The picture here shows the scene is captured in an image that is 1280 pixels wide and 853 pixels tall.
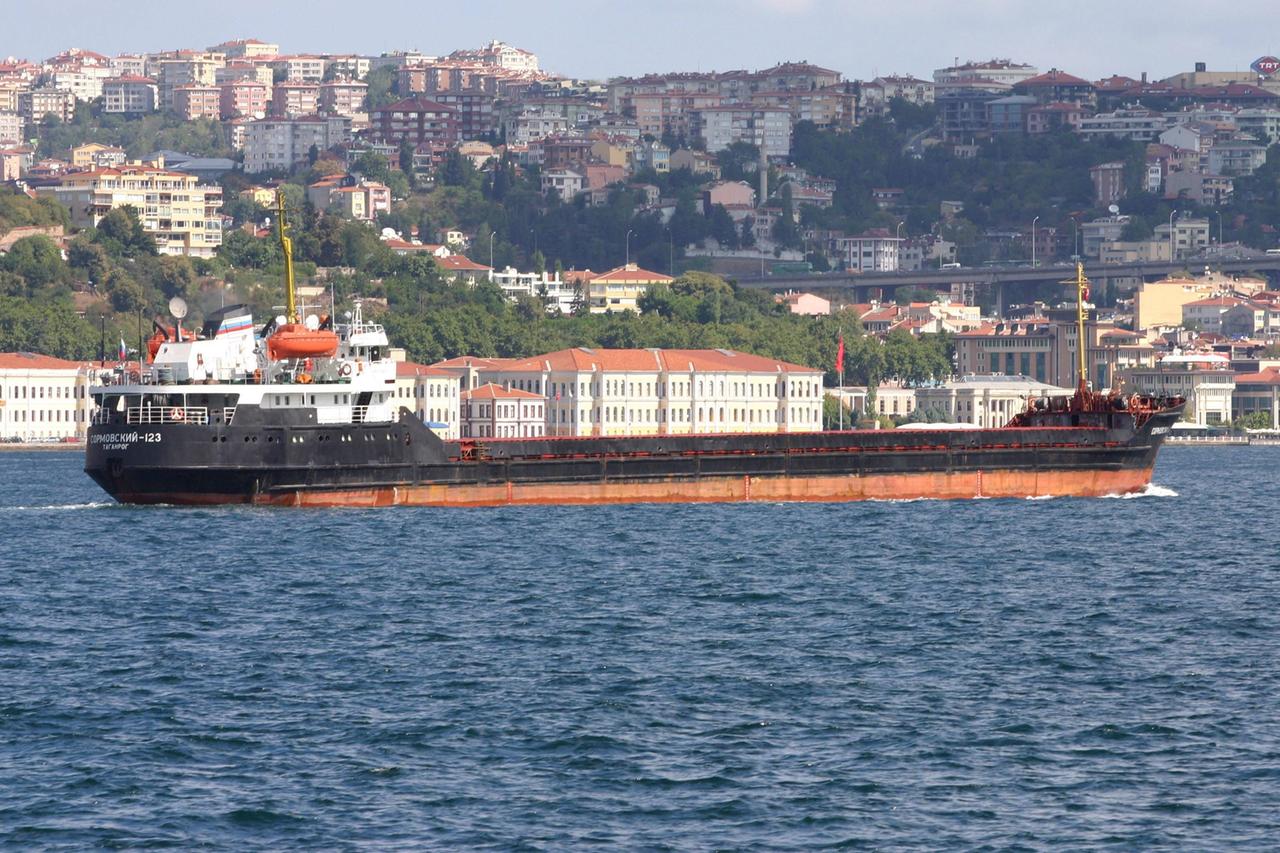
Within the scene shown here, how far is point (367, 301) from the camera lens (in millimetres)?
188500

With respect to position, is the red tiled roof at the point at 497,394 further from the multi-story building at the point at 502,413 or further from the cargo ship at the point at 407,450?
the cargo ship at the point at 407,450

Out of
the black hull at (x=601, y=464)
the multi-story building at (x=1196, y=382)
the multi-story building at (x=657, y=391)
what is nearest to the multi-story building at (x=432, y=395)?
the multi-story building at (x=657, y=391)

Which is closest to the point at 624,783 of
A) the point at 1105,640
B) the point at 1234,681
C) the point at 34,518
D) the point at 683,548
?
the point at 1234,681

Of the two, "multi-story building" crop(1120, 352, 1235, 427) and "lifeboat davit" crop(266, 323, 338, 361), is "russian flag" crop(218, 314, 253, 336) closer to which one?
"lifeboat davit" crop(266, 323, 338, 361)

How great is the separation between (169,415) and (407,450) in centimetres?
633

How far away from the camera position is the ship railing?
2493 inches

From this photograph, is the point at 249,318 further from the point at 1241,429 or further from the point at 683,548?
the point at 1241,429

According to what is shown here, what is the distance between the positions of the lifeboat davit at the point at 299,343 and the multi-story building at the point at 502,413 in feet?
246

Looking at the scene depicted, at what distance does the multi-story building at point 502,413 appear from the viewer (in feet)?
469

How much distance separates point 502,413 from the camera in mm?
143750

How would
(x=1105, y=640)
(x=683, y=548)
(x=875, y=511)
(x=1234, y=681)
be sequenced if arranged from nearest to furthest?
(x=1234, y=681) < (x=1105, y=640) < (x=683, y=548) < (x=875, y=511)

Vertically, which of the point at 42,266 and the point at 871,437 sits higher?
the point at 42,266

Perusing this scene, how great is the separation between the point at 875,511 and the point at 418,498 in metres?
13.5

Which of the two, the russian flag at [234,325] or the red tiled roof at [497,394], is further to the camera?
the red tiled roof at [497,394]
